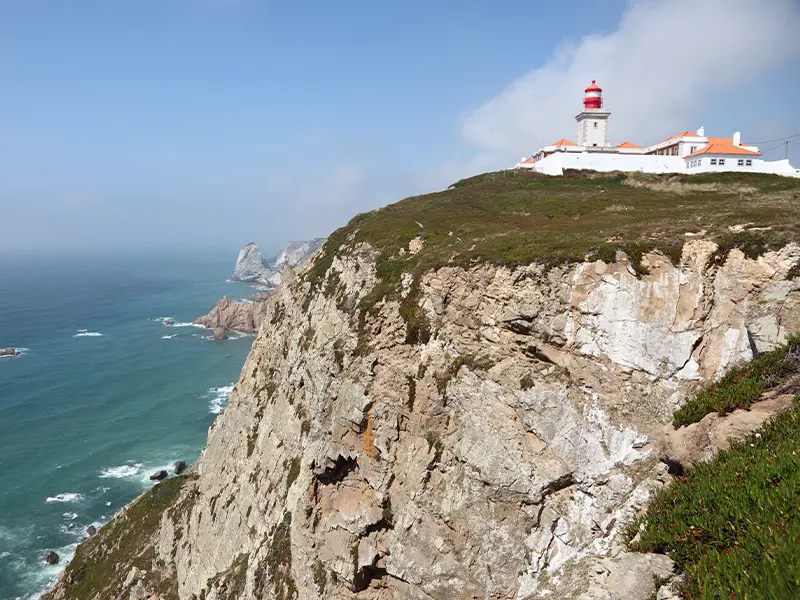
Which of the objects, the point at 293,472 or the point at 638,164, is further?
the point at 638,164

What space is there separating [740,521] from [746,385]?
22.0ft

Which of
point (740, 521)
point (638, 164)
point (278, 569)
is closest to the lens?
point (740, 521)

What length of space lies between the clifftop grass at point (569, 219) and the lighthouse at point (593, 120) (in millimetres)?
8764

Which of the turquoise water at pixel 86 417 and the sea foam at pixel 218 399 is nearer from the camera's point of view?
the turquoise water at pixel 86 417

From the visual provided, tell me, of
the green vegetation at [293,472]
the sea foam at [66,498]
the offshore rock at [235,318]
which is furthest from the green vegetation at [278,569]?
the offshore rock at [235,318]

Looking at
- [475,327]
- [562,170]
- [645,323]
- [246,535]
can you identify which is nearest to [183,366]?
[246,535]

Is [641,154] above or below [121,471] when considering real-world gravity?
above

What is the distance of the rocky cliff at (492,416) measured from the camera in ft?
62.3

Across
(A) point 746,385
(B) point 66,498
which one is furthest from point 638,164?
(B) point 66,498

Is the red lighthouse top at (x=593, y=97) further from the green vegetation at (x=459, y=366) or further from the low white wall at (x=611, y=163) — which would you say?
the green vegetation at (x=459, y=366)

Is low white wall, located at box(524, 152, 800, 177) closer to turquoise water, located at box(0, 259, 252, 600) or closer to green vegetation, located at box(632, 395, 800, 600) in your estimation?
green vegetation, located at box(632, 395, 800, 600)

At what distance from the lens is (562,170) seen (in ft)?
190

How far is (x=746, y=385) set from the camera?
45.1 ft

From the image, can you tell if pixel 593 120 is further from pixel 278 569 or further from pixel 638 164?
pixel 278 569
